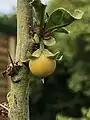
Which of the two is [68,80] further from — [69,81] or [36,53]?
[36,53]

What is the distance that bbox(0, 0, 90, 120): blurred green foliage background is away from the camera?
13.7ft

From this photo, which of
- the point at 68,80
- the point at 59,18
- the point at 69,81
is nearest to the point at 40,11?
the point at 59,18

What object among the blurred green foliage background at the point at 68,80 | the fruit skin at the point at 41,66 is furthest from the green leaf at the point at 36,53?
the blurred green foliage background at the point at 68,80

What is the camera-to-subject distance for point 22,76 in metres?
0.56

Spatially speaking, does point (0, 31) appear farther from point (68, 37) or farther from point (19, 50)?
point (19, 50)

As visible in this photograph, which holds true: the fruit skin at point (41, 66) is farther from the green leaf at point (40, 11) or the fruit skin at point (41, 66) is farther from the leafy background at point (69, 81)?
the leafy background at point (69, 81)

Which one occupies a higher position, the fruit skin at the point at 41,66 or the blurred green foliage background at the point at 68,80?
the blurred green foliage background at the point at 68,80

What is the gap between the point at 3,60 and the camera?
439 centimetres

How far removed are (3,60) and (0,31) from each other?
357mm

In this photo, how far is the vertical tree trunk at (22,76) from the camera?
1.79 feet

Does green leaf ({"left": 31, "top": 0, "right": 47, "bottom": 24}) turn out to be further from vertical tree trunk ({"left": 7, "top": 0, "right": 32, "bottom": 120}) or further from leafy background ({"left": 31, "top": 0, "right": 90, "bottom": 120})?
leafy background ({"left": 31, "top": 0, "right": 90, "bottom": 120})

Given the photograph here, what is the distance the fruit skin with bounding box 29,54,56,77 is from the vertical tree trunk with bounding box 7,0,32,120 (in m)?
0.02

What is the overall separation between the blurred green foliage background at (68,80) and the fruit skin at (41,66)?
347cm

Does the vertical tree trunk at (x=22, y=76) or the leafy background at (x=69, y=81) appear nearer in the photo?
the vertical tree trunk at (x=22, y=76)
